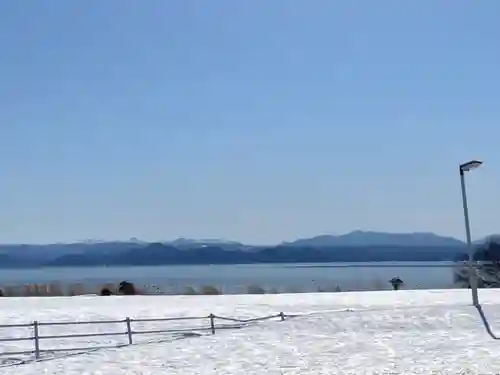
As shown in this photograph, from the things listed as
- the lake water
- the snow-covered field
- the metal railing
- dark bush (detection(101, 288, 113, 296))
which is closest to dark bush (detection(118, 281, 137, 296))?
dark bush (detection(101, 288, 113, 296))

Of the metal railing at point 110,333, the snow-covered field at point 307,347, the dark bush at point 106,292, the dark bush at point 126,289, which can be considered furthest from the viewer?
the dark bush at point 126,289

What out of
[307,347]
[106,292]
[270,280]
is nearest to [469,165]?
[307,347]

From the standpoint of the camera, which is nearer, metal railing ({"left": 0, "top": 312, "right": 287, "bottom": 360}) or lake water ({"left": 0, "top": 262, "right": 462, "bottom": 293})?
metal railing ({"left": 0, "top": 312, "right": 287, "bottom": 360})

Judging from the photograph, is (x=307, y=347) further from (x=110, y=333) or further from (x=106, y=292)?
(x=106, y=292)

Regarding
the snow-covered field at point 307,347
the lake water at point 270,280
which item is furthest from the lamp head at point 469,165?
the lake water at point 270,280

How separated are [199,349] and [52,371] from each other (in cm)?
336

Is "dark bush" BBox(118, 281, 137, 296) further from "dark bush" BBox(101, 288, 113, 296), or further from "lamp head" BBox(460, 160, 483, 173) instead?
"lamp head" BBox(460, 160, 483, 173)

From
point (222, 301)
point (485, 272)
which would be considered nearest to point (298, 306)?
point (222, 301)

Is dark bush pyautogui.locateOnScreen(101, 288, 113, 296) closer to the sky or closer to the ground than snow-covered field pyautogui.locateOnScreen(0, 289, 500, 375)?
closer to the sky

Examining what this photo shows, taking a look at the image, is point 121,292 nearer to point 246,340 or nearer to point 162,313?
point 162,313

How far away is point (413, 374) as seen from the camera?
44.4 feet

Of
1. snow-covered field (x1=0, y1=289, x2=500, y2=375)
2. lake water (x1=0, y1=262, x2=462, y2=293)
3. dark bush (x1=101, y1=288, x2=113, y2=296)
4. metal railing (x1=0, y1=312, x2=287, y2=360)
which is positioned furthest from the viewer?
lake water (x1=0, y1=262, x2=462, y2=293)

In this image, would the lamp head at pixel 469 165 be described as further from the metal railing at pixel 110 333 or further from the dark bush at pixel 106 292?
the dark bush at pixel 106 292

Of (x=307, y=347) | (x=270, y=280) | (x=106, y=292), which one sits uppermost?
(x=106, y=292)
